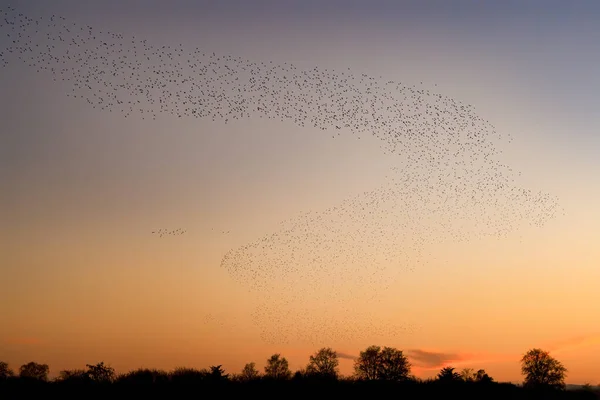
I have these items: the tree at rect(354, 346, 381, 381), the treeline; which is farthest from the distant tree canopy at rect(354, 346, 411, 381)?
the treeline

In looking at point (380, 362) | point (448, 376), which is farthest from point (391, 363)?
point (448, 376)

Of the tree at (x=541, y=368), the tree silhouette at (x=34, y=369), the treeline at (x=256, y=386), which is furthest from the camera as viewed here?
the tree silhouette at (x=34, y=369)

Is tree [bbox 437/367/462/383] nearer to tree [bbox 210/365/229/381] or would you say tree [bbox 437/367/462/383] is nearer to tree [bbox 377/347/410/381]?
tree [bbox 210/365/229/381]

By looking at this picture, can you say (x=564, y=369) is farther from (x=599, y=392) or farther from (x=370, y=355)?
(x=599, y=392)

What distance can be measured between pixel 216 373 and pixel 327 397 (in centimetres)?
832

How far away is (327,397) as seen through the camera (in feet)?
132

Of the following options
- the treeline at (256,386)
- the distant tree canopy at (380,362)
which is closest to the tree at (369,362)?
the distant tree canopy at (380,362)

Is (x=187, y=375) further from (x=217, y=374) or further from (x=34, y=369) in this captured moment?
(x=34, y=369)

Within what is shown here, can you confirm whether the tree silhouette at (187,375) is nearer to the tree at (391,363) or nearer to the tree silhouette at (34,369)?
the tree at (391,363)

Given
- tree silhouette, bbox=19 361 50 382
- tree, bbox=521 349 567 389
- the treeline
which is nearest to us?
the treeline

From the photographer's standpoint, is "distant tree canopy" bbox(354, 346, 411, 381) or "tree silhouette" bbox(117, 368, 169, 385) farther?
"distant tree canopy" bbox(354, 346, 411, 381)

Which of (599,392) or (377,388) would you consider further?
(599,392)

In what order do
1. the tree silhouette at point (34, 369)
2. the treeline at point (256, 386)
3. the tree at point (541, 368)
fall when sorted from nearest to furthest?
the treeline at point (256, 386), the tree at point (541, 368), the tree silhouette at point (34, 369)

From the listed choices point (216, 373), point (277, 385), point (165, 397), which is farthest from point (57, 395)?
point (277, 385)
